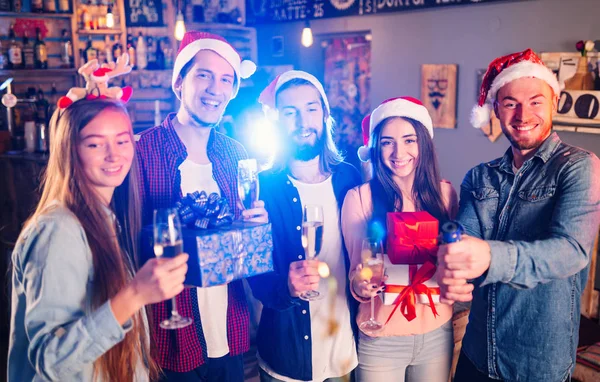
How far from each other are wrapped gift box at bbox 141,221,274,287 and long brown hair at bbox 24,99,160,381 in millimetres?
171

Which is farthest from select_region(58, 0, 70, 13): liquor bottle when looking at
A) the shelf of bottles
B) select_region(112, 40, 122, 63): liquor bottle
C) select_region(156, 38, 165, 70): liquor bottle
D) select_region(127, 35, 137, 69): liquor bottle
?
select_region(156, 38, 165, 70): liquor bottle

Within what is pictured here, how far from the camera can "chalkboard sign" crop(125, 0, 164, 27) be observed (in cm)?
598

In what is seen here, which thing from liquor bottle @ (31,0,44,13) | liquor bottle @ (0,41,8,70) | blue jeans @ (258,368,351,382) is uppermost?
liquor bottle @ (31,0,44,13)

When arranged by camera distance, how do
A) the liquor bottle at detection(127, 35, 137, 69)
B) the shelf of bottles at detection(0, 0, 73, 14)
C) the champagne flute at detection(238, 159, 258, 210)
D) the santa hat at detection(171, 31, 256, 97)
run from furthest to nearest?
the liquor bottle at detection(127, 35, 137, 69) → the shelf of bottles at detection(0, 0, 73, 14) → the santa hat at detection(171, 31, 256, 97) → the champagne flute at detection(238, 159, 258, 210)

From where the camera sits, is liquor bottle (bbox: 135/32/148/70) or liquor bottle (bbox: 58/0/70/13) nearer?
liquor bottle (bbox: 58/0/70/13)

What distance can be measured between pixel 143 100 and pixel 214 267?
4.85 metres

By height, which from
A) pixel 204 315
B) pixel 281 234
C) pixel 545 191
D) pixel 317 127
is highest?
pixel 317 127

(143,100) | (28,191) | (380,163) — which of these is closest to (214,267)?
(380,163)

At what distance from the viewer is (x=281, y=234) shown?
82.2 inches

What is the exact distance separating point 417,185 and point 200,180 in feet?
2.65

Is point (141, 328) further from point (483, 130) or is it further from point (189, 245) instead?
point (483, 130)

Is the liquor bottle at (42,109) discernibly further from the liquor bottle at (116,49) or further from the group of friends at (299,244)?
the group of friends at (299,244)

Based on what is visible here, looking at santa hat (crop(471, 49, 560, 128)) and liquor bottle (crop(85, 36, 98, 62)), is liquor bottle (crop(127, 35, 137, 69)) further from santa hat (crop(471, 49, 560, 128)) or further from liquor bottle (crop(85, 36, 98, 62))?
santa hat (crop(471, 49, 560, 128))

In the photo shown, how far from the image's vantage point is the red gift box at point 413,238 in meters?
1.73
